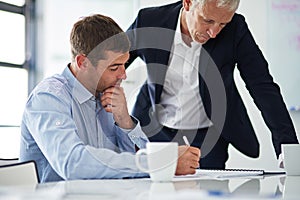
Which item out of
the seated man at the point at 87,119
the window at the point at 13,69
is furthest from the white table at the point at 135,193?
the window at the point at 13,69

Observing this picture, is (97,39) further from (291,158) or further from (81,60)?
(291,158)

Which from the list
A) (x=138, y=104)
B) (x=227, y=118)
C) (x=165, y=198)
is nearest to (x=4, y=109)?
(x=138, y=104)

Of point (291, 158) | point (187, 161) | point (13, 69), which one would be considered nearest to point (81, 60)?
point (187, 161)

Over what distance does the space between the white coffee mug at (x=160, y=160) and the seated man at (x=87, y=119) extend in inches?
6.4

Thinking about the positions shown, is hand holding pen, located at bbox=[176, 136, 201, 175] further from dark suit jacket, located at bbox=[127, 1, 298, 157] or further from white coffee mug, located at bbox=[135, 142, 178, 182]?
dark suit jacket, located at bbox=[127, 1, 298, 157]

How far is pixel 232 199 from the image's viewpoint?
801 millimetres

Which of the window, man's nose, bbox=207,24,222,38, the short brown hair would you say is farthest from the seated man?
the window

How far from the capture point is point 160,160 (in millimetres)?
1296

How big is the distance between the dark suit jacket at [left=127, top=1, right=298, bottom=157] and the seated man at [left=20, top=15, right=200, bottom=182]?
494mm

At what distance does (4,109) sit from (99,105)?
2.19 metres

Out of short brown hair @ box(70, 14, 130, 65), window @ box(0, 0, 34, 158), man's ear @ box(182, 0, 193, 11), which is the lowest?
window @ box(0, 0, 34, 158)

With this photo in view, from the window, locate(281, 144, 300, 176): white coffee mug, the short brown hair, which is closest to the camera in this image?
locate(281, 144, 300, 176): white coffee mug

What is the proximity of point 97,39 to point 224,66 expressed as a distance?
0.70 meters

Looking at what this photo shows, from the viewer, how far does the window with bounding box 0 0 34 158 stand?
3.79 meters
